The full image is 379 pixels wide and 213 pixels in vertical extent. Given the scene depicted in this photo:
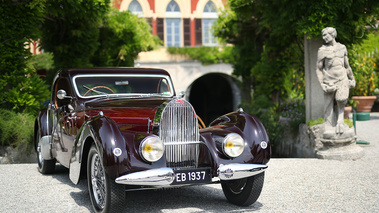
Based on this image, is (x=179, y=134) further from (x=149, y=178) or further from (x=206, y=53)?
(x=206, y=53)

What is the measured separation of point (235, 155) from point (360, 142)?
6.78 meters

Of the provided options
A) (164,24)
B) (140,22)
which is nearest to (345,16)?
(140,22)

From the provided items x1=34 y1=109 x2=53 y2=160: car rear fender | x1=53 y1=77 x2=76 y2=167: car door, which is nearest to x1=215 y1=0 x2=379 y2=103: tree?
x1=53 y1=77 x2=76 y2=167: car door

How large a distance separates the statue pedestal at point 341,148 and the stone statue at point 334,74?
0.30ft

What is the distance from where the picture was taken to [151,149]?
446cm

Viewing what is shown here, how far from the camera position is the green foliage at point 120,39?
16.6m

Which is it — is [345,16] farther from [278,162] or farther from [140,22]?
[140,22]

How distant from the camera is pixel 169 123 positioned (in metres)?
4.76

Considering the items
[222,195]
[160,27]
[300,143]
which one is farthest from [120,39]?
[222,195]

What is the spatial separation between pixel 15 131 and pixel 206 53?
61.6ft

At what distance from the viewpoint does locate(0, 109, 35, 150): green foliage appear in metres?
9.31

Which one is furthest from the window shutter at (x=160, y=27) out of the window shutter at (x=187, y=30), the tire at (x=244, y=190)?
the tire at (x=244, y=190)

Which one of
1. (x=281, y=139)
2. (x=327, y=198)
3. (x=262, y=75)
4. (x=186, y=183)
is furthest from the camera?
(x=262, y=75)

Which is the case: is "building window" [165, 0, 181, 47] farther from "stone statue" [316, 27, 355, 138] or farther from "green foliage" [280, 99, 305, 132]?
"stone statue" [316, 27, 355, 138]
